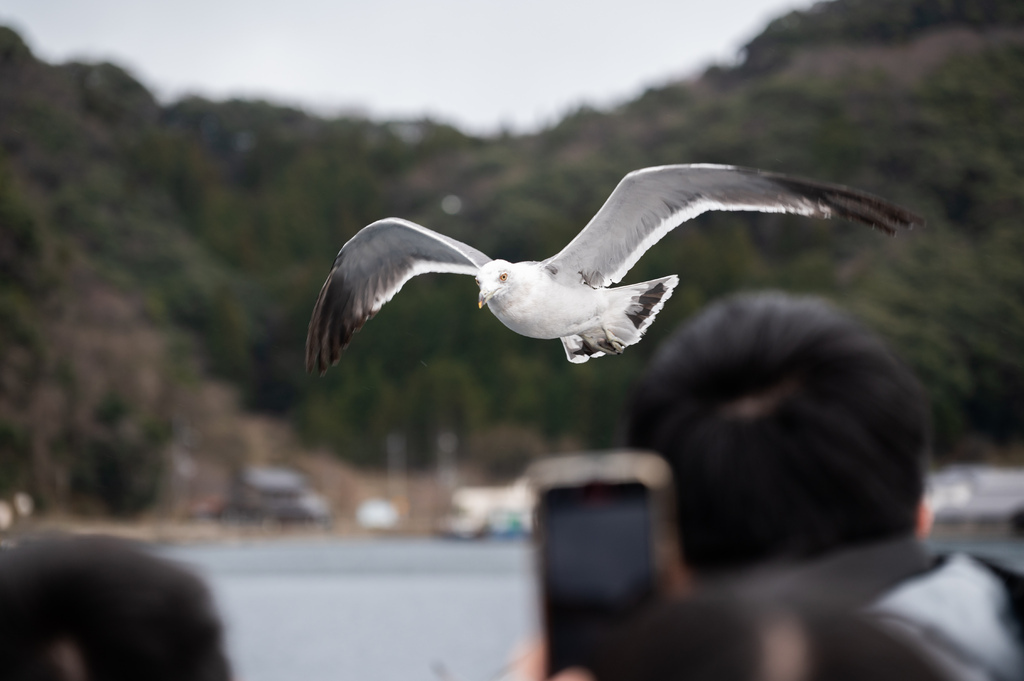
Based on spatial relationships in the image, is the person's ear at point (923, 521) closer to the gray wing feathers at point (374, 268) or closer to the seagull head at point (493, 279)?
the seagull head at point (493, 279)

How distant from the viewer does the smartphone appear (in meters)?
1.22

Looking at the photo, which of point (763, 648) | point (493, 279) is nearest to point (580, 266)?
point (493, 279)

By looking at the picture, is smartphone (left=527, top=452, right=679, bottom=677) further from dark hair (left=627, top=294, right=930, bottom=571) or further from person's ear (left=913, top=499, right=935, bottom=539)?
person's ear (left=913, top=499, right=935, bottom=539)

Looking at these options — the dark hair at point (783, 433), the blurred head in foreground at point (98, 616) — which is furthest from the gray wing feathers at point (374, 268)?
the dark hair at point (783, 433)

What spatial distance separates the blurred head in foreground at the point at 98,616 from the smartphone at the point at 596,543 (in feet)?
1.87

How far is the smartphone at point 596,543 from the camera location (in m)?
1.22

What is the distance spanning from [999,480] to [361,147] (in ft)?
141

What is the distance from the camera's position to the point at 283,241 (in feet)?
42.0

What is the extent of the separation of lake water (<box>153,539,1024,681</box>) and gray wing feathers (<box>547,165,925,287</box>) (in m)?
2.86

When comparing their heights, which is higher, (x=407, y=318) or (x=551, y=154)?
(x=551, y=154)

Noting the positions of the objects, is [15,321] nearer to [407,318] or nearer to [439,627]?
[439,627]

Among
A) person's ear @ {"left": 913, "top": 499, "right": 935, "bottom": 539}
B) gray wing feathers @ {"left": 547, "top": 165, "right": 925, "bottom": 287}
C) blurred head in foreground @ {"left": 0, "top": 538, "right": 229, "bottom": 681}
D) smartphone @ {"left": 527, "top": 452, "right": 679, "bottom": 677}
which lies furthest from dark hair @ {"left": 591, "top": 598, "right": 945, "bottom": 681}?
gray wing feathers @ {"left": 547, "top": 165, "right": 925, "bottom": 287}

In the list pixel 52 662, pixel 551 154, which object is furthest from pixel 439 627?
pixel 52 662

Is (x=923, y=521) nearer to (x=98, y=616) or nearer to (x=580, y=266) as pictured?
(x=98, y=616)
